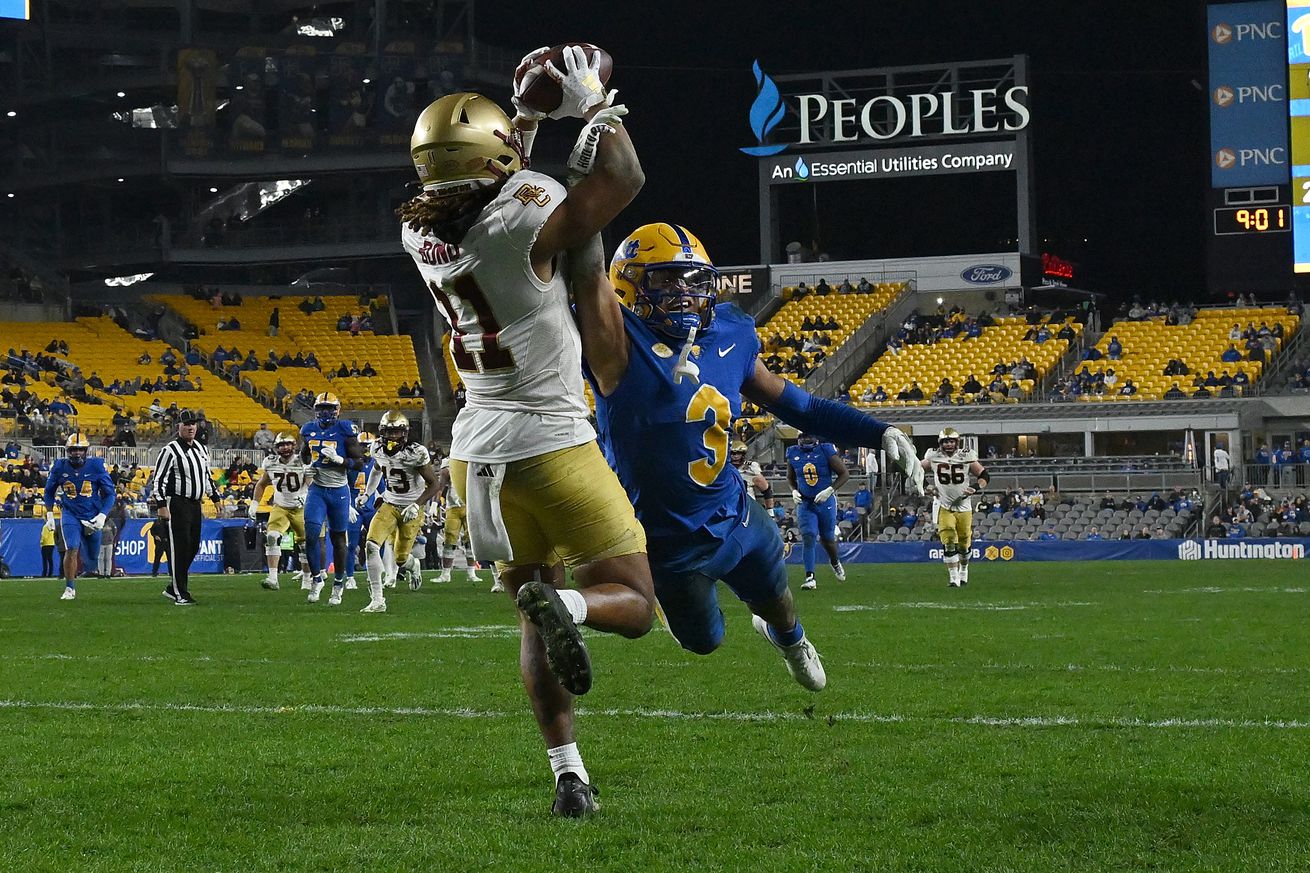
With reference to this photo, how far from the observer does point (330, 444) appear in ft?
51.5

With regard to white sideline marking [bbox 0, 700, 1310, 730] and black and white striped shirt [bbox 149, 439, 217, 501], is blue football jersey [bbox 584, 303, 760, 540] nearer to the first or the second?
white sideline marking [bbox 0, 700, 1310, 730]

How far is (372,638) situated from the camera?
11227 millimetres

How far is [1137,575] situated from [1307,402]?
15538 millimetres

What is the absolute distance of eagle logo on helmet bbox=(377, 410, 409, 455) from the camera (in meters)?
15.9

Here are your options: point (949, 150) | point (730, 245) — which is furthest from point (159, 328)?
point (949, 150)

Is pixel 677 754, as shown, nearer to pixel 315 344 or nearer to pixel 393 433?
pixel 393 433

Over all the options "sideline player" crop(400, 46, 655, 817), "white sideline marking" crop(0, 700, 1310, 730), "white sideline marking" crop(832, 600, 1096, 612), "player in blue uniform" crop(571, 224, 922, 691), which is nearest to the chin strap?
"player in blue uniform" crop(571, 224, 922, 691)

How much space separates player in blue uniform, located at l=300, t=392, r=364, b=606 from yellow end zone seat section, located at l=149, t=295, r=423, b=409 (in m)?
23.1

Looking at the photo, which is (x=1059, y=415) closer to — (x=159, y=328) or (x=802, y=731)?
(x=159, y=328)

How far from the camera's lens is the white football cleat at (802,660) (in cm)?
638

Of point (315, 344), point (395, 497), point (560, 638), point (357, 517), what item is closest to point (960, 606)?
point (395, 497)

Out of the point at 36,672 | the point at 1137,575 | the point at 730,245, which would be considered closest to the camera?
the point at 36,672

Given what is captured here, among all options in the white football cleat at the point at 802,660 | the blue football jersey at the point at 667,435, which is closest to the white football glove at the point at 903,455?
the blue football jersey at the point at 667,435

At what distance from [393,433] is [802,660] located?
10.2 metres
